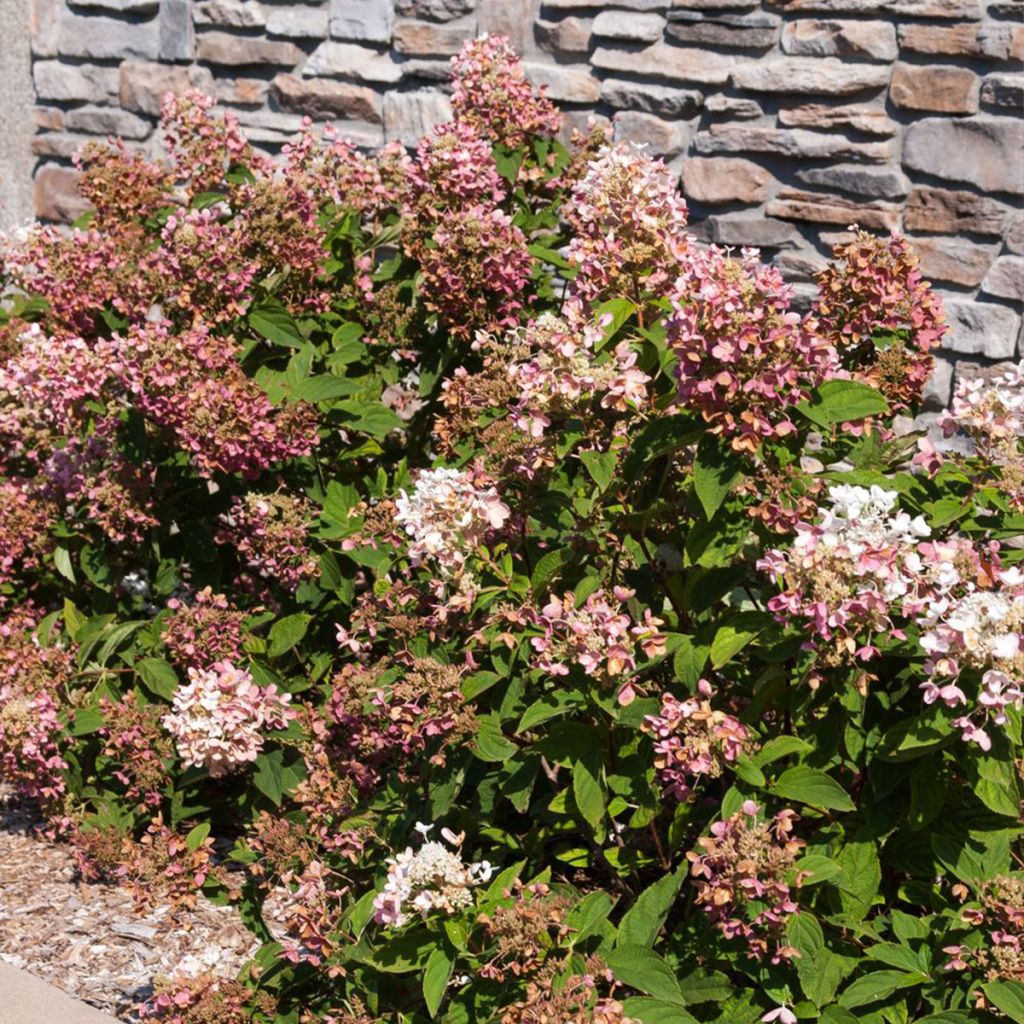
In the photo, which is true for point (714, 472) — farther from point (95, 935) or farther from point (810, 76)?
point (810, 76)

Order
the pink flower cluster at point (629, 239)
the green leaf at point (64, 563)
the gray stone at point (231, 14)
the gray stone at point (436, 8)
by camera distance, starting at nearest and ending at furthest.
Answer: the pink flower cluster at point (629, 239) < the green leaf at point (64, 563) < the gray stone at point (436, 8) < the gray stone at point (231, 14)

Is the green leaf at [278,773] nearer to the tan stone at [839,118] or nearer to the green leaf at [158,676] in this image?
the green leaf at [158,676]

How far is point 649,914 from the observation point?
7.32ft

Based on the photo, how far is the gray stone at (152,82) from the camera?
16.8 feet

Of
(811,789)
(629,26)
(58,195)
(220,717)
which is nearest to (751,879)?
(811,789)

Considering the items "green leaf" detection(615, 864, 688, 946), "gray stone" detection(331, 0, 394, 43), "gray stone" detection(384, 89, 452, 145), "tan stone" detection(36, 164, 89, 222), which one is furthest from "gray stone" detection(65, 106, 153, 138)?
"green leaf" detection(615, 864, 688, 946)

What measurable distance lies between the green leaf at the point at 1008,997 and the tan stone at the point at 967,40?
249 cm

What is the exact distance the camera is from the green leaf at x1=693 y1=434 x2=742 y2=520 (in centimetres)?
212

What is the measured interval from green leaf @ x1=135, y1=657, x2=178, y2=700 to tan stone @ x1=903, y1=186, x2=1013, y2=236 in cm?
227

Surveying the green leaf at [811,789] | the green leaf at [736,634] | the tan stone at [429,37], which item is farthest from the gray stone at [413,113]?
the green leaf at [811,789]

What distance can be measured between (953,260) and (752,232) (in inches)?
23.0

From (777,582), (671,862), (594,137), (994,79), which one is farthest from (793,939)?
(994,79)

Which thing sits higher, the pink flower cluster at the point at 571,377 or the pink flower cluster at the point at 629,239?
the pink flower cluster at the point at 629,239

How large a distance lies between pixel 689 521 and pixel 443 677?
21.9 inches
